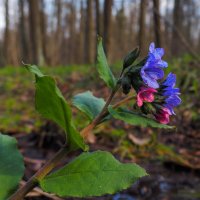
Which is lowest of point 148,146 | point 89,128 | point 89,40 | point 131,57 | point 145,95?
point 148,146

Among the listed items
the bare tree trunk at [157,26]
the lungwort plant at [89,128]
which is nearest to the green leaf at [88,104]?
the lungwort plant at [89,128]

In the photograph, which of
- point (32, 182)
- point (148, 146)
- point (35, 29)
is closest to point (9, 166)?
point (32, 182)

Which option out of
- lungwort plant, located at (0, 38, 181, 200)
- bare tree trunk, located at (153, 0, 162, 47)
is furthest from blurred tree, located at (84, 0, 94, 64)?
lungwort plant, located at (0, 38, 181, 200)

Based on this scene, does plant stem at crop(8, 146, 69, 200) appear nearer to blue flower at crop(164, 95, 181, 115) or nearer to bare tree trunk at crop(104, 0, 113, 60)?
blue flower at crop(164, 95, 181, 115)

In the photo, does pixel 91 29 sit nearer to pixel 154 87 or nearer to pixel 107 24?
pixel 107 24

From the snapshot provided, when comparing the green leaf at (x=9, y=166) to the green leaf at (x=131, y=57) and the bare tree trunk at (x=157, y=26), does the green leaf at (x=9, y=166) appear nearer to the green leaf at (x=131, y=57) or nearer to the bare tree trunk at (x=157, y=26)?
the green leaf at (x=131, y=57)

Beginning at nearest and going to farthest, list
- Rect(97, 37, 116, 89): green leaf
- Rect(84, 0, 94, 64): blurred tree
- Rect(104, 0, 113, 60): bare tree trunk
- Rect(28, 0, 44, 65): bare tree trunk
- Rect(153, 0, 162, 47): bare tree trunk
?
Rect(97, 37, 116, 89): green leaf
Rect(153, 0, 162, 47): bare tree trunk
Rect(104, 0, 113, 60): bare tree trunk
Rect(28, 0, 44, 65): bare tree trunk
Rect(84, 0, 94, 64): blurred tree

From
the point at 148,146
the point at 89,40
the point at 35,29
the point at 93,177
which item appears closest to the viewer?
the point at 93,177
